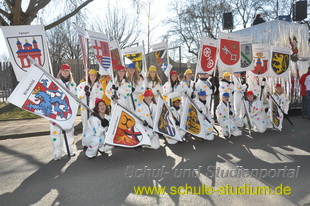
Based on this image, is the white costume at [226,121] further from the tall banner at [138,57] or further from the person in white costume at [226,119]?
the tall banner at [138,57]

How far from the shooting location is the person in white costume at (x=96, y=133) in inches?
189

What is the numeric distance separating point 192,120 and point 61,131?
2.99m

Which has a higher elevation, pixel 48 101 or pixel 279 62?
pixel 279 62

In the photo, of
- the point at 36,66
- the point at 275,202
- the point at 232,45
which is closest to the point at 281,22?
the point at 232,45

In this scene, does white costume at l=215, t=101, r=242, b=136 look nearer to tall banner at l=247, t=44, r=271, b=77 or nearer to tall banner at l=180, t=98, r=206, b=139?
tall banner at l=180, t=98, r=206, b=139

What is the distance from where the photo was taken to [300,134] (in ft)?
22.0

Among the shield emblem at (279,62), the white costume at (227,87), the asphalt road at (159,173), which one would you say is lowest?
the asphalt road at (159,173)

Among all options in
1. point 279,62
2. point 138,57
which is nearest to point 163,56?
point 138,57

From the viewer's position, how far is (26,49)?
4.43 meters

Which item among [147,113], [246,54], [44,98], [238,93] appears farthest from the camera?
[238,93]

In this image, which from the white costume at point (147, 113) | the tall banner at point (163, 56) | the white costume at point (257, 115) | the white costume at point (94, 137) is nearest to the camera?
the white costume at point (94, 137)

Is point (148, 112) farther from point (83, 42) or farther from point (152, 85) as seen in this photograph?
point (83, 42)

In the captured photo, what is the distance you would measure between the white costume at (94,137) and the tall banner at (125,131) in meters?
0.35

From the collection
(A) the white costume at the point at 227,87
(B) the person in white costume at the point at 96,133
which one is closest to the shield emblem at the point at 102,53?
(B) the person in white costume at the point at 96,133
